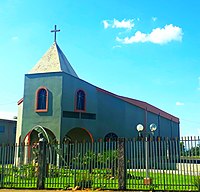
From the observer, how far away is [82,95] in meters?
25.9

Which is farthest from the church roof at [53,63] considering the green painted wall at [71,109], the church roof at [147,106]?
the church roof at [147,106]

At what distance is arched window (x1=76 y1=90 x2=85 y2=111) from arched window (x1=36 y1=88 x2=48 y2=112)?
106 inches

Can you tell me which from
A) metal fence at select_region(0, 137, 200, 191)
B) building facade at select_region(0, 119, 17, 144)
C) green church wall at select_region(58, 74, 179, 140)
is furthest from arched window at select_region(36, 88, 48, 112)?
building facade at select_region(0, 119, 17, 144)

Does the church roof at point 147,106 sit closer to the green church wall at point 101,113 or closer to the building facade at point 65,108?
the building facade at point 65,108

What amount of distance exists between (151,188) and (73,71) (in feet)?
61.0

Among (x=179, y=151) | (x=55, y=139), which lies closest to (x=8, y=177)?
(x=179, y=151)

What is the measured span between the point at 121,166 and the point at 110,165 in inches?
36.9

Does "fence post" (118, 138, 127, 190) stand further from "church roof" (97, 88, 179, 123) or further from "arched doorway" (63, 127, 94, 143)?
"church roof" (97, 88, 179, 123)

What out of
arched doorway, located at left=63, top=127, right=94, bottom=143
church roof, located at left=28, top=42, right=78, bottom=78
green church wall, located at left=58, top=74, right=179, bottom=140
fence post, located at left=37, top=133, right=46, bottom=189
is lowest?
fence post, located at left=37, top=133, right=46, bottom=189

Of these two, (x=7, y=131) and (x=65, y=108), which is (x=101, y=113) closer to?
(x=65, y=108)

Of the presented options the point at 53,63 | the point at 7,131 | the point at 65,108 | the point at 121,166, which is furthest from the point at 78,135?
the point at 121,166

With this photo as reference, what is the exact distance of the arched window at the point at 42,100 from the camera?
80.8 ft

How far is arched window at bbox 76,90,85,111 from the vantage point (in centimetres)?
2553

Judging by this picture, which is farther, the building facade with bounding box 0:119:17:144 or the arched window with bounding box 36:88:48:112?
the building facade with bounding box 0:119:17:144
